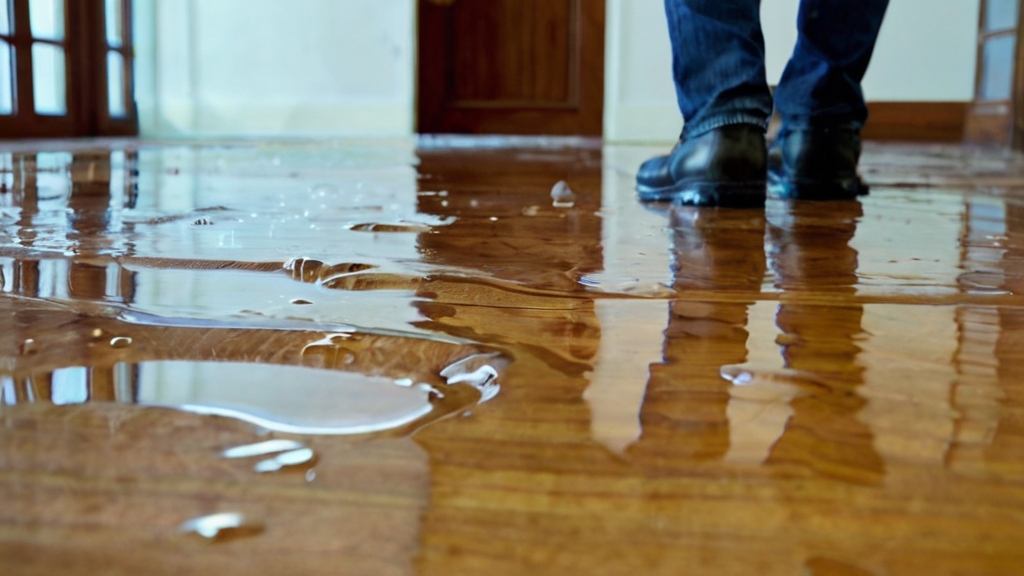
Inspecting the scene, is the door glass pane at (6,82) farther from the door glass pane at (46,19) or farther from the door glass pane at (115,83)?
the door glass pane at (115,83)

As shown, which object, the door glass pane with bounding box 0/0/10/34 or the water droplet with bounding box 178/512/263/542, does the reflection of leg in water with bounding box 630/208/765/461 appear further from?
the door glass pane with bounding box 0/0/10/34

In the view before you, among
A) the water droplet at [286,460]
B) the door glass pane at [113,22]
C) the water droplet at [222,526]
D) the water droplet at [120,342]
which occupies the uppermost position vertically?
the door glass pane at [113,22]

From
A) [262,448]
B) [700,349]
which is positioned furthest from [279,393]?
[700,349]

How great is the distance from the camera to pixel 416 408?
272 mm

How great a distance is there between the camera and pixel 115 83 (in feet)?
14.2

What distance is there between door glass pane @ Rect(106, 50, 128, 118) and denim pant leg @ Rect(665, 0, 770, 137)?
3.74 m

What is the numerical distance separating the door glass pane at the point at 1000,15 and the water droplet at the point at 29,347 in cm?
405

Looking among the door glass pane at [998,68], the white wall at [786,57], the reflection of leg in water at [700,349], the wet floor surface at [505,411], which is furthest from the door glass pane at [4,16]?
the door glass pane at [998,68]

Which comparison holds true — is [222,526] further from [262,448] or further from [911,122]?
[911,122]

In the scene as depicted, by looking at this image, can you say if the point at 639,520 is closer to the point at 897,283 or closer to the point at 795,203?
the point at 897,283

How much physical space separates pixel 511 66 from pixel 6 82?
230 cm

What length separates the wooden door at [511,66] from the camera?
4.78 metres

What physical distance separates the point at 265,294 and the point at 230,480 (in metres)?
0.25

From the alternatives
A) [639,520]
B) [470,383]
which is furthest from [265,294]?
[639,520]
